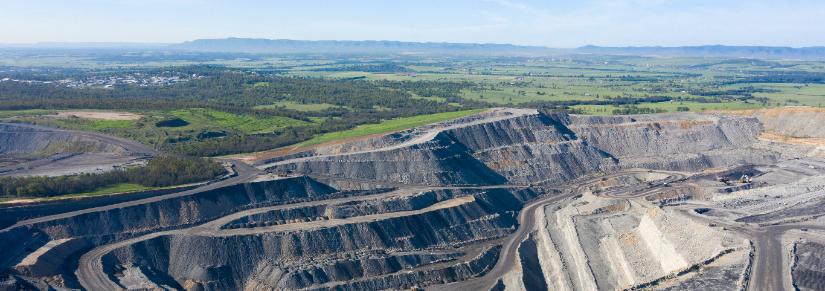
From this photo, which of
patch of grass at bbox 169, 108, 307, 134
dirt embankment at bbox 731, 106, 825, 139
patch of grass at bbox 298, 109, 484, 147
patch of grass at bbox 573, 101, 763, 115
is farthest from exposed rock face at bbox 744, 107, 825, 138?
patch of grass at bbox 169, 108, 307, 134

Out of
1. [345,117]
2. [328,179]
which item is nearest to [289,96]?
[345,117]

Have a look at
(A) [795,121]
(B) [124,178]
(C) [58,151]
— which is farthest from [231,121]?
(A) [795,121]

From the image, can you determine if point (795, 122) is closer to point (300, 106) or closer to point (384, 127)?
point (384, 127)

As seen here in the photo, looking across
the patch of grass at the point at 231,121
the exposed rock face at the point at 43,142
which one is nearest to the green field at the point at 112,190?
the exposed rock face at the point at 43,142

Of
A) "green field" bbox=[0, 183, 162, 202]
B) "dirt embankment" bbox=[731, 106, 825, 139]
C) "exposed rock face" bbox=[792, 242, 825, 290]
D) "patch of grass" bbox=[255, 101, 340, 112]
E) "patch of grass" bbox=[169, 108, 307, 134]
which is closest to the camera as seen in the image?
"exposed rock face" bbox=[792, 242, 825, 290]

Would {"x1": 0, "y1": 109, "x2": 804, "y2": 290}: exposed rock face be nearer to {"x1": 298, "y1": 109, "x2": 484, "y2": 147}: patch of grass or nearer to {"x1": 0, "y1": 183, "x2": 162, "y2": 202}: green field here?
{"x1": 0, "y1": 183, "x2": 162, "y2": 202}: green field
